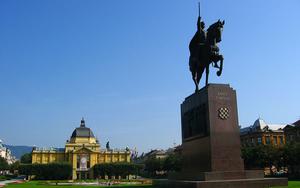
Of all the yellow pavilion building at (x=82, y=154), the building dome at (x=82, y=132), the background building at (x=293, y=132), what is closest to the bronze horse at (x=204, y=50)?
the background building at (x=293, y=132)

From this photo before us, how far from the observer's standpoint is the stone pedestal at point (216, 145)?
50.1ft

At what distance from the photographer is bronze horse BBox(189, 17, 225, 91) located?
18.3 meters

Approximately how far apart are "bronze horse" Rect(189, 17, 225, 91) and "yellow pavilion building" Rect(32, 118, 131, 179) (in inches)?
3388

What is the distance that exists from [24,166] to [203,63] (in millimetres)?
82200

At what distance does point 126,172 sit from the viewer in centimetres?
9356

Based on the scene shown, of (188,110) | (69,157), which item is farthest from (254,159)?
(69,157)

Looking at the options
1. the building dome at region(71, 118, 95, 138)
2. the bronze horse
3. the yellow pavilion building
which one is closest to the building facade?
the yellow pavilion building

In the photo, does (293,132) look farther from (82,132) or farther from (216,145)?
(216,145)

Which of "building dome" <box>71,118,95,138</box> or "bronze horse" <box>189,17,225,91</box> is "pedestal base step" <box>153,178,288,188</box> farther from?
"building dome" <box>71,118,95,138</box>

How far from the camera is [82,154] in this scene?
103875mm

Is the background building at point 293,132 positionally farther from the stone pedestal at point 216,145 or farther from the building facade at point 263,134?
the stone pedestal at point 216,145

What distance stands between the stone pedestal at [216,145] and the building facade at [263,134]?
67.8m

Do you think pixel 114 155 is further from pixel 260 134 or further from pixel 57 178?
pixel 260 134

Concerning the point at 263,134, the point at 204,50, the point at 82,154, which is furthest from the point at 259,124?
the point at 204,50
